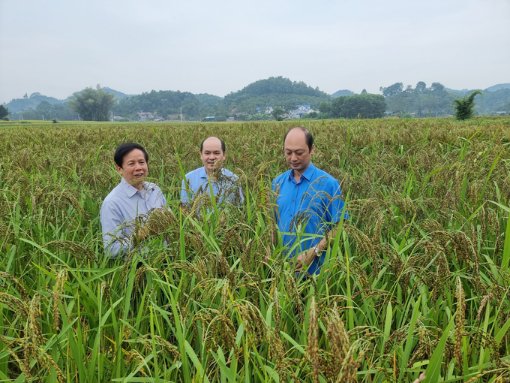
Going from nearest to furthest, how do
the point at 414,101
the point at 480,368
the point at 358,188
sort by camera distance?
the point at 480,368 → the point at 358,188 → the point at 414,101

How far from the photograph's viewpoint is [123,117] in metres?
164

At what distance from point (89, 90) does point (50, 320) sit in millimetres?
120335

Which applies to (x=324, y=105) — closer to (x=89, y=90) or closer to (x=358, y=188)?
(x=89, y=90)

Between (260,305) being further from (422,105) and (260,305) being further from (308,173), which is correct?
(422,105)

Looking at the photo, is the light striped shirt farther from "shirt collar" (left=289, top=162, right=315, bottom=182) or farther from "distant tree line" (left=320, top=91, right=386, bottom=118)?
"distant tree line" (left=320, top=91, right=386, bottom=118)

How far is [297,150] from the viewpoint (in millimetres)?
3389

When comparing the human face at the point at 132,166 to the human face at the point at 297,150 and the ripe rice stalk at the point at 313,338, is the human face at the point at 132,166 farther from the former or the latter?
the ripe rice stalk at the point at 313,338

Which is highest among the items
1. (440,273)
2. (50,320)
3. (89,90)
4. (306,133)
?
(89,90)

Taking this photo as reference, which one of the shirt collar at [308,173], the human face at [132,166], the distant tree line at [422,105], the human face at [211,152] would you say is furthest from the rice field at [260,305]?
the distant tree line at [422,105]

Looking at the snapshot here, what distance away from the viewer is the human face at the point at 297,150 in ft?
11.1

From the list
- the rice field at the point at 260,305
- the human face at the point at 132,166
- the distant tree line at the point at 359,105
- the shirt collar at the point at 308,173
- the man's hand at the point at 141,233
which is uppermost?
the distant tree line at the point at 359,105

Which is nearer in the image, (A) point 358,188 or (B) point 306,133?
(A) point 358,188

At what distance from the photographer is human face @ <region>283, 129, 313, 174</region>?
3377 mm

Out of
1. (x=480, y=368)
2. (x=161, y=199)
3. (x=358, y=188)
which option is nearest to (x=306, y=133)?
(x=358, y=188)
